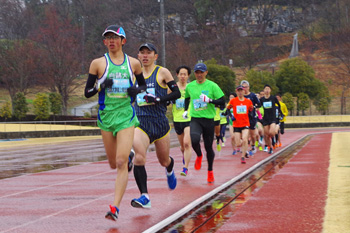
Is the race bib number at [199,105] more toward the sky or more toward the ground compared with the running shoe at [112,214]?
more toward the sky

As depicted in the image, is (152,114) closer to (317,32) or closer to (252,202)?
(252,202)

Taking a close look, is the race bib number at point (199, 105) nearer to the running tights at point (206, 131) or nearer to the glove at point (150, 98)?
the running tights at point (206, 131)

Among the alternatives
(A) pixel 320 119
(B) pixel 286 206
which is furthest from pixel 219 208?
(A) pixel 320 119

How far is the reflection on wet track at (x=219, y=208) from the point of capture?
698cm

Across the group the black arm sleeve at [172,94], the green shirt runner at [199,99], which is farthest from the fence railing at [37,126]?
the black arm sleeve at [172,94]

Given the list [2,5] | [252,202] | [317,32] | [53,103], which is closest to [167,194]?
[252,202]

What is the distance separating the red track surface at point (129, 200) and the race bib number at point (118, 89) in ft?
4.84

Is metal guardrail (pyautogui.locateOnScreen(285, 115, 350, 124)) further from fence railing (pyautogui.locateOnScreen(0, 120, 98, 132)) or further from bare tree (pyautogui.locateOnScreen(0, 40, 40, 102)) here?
bare tree (pyautogui.locateOnScreen(0, 40, 40, 102))

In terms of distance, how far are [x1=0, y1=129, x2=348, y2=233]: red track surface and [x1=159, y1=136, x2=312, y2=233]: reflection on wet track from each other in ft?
0.52

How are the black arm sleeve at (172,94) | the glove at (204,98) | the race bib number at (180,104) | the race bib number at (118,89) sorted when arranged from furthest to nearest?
the race bib number at (180,104) < the glove at (204,98) < the black arm sleeve at (172,94) < the race bib number at (118,89)

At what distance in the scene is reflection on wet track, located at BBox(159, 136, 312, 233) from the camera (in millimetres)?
6984

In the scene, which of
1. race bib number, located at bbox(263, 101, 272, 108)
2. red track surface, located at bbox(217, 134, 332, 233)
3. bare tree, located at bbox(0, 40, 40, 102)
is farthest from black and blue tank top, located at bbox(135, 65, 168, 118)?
bare tree, located at bbox(0, 40, 40, 102)

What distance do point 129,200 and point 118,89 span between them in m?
2.54

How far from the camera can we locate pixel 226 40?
95000 millimetres
